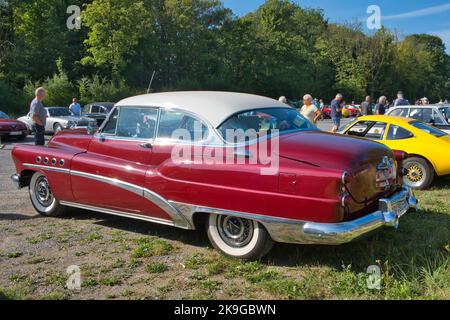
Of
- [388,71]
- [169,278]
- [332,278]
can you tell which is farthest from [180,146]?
[388,71]

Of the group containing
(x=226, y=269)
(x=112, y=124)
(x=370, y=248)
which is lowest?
(x=226, y=269)

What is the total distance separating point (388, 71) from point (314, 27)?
489 inches

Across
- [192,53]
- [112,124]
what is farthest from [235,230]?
[192,53]

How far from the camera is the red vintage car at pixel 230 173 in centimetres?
A: 383

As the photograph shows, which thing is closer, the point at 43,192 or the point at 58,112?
the point at 43,192

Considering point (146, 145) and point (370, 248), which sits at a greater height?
point (146, 145)

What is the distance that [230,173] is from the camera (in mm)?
4141

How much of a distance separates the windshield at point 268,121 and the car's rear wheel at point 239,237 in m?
0.89

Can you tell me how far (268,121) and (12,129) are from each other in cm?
1367

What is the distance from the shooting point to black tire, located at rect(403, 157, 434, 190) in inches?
296

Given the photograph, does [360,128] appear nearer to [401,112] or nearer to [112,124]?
[401,112]

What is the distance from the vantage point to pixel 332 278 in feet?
12.7

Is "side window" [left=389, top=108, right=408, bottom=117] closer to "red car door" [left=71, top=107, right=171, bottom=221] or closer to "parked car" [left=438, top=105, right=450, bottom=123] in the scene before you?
"parked car" [left=438, top=105, right=450, bottom=123]

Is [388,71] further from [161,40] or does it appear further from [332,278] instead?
[332,278]
